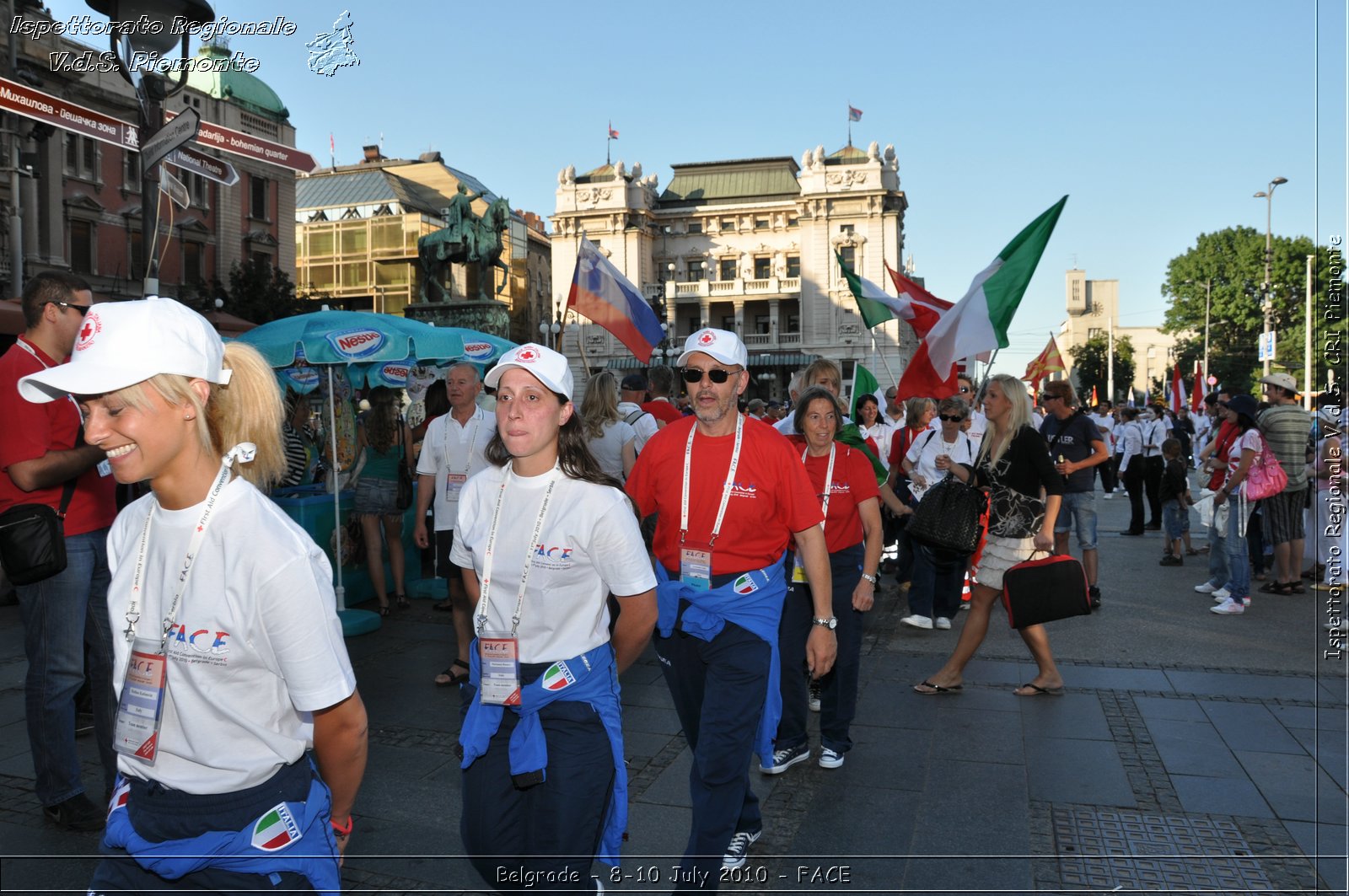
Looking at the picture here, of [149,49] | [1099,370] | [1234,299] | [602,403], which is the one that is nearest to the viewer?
[149,49]

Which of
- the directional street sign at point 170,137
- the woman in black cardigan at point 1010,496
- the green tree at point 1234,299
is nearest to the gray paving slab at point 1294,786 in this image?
the woman in black cardigan at point 1010,496

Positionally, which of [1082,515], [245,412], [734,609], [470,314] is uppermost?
[470,314]

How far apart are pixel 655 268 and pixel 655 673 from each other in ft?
246

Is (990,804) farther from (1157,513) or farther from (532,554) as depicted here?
(1157,513)

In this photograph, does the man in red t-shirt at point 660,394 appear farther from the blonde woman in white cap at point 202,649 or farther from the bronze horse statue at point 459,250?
the bronze horse statue at point 459,250

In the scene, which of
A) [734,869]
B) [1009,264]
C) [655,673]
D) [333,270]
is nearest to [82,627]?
[734,869]

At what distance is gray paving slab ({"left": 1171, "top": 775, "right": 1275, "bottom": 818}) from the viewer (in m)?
4.42

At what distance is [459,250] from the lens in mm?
19703

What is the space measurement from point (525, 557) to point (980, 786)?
3005 mm

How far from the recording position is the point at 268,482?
86.1 inches

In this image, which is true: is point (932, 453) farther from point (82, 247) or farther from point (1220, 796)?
point (82, 247)

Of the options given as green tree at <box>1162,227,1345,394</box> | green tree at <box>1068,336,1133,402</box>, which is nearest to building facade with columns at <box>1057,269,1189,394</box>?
green tree at <box>1068,336,1133,402</box>

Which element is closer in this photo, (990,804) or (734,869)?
(734,869)

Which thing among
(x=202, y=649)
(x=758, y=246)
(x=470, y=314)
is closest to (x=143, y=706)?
(x=202, y=649)
